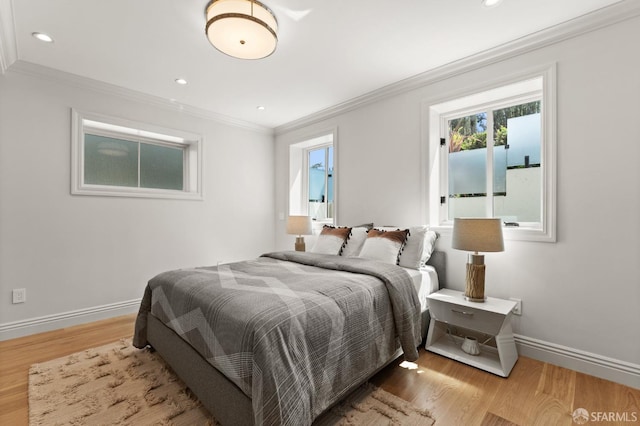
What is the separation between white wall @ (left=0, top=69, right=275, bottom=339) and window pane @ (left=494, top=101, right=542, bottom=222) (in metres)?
3.45

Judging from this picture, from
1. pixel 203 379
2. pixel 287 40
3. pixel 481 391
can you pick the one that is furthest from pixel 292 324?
pixel 287 40

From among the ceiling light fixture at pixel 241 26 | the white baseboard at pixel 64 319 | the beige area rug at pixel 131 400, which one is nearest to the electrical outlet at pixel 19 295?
the white baseboard at pixel 64 319

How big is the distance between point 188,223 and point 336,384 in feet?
9.89

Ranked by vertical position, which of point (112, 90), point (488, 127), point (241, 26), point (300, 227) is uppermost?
Result: point (112, 90)

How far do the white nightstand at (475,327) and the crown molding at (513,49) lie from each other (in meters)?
2.04

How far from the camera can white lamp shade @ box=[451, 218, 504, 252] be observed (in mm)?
2119

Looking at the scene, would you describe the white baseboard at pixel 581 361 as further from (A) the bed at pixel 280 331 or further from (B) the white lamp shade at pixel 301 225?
(B) the white lamp shade at pixel 301 225

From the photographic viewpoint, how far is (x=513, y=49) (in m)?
2.35

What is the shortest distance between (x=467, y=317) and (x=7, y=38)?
13.7ft

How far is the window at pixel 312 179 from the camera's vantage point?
4.38 meters

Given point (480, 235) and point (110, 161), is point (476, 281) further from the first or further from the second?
point (110, 161)

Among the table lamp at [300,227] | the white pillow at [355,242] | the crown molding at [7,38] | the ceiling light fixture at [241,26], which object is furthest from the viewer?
the table lamp at [300,227]

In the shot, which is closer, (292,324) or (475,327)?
(292,324)

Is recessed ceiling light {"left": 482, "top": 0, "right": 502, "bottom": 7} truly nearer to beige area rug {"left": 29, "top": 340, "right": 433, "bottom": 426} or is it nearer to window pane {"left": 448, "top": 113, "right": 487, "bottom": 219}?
window pane {"left": 448, "top": 113, "right": 487, "bottom": 219}
